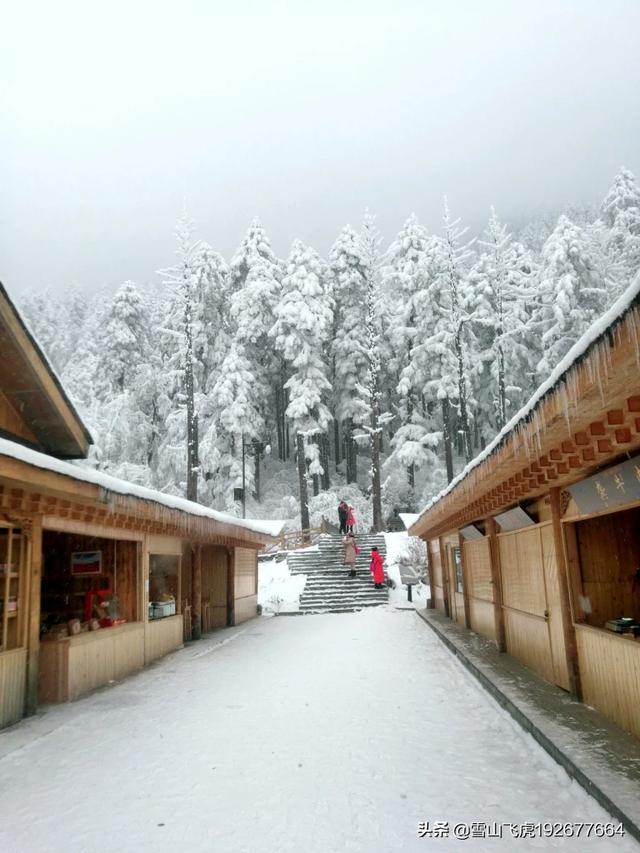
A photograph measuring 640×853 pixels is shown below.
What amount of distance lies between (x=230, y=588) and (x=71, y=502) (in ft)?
34.1

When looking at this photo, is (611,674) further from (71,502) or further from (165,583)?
(165,583)

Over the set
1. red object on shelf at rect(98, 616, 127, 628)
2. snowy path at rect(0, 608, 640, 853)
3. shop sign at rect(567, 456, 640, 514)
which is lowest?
snowy path at rect(0, 608, 640, 853)

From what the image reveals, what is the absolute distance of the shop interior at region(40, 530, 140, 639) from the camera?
426 inches

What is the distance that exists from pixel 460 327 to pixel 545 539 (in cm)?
2470

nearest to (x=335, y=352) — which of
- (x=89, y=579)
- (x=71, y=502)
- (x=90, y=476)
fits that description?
(x=89, y=579)

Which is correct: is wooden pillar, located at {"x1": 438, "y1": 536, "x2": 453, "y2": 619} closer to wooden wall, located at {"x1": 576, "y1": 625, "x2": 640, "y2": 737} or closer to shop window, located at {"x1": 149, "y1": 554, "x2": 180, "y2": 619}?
shop window, located at {"x1": 149, "y1": 554, "x2": 180, "y2": 619}

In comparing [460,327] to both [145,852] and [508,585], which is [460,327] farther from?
[145,852]

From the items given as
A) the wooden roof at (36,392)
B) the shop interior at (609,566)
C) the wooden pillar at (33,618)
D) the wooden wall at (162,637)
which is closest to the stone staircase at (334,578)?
the wooden wall at (162,637)

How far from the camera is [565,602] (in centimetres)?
726

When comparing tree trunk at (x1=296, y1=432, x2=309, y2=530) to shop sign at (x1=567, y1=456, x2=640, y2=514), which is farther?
tree trunk at (x1=296, y1=432, x2=309, y2=530)

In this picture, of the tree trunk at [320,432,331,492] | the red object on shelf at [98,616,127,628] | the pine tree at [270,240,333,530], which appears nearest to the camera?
the red object on shelf at [98,616,127,628]

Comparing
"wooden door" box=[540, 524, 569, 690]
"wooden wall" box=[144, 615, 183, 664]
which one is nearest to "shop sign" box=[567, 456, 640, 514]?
"wooden door" box=[540, 524, 569, 690]

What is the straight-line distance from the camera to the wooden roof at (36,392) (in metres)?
8.96

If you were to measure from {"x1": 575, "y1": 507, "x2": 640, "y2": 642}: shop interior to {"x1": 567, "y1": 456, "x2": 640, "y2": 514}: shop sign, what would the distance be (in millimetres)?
1295
